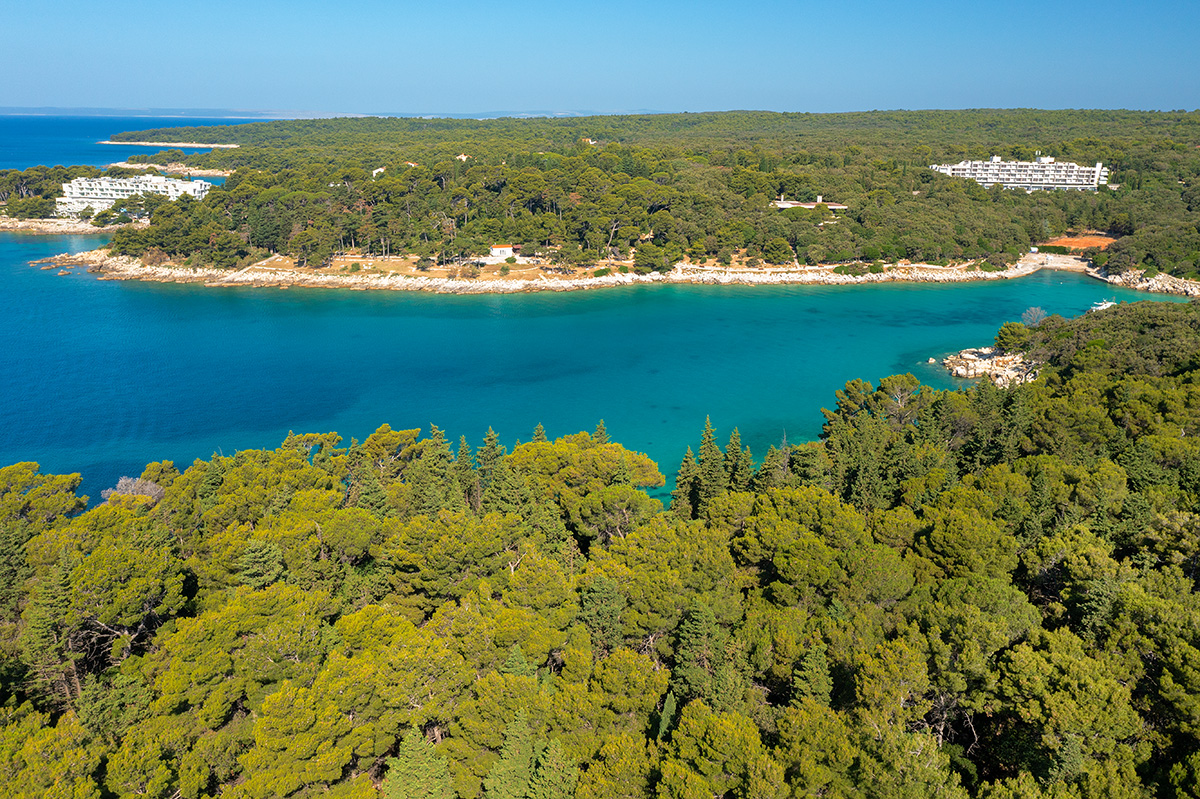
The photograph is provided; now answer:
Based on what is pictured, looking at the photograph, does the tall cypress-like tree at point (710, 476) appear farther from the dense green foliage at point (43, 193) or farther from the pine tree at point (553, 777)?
the dense green foliage at point (43, 193)

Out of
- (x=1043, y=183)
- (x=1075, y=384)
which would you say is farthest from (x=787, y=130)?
(x=1075, y=384)

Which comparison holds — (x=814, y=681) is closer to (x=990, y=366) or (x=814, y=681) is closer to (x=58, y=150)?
(x=990, y=366)

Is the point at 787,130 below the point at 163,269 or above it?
above

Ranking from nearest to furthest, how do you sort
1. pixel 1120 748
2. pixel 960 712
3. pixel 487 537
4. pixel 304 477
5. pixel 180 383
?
pixel 1120 748 < pixel 960 712 < pixel 487 537 < pixel 304 477 < pixel 180 383

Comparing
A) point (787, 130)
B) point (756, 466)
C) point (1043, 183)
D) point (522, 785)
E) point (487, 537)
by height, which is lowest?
point (756, 466)

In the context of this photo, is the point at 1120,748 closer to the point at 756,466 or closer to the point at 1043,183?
the point at 756,466

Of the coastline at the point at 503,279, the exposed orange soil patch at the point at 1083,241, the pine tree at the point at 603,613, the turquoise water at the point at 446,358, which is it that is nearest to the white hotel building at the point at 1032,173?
the exposed orange soil patch at the point at 1083,241
